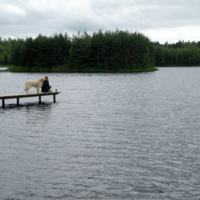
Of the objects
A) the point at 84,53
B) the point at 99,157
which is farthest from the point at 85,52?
the point at 99,157

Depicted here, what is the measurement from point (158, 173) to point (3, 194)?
5195 mm

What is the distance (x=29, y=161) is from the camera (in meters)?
11.1

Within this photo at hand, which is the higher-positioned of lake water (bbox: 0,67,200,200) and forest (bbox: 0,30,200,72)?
forest (bbox: 0,30,200,72)

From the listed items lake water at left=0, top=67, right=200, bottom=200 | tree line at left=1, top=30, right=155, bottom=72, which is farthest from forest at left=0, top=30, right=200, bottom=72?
lake water at left=0, top=67, right=200, bottom=200

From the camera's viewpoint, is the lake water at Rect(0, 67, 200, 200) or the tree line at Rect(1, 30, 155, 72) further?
the tree line at Rect(1, 30, 155, 72)

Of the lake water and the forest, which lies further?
the forest

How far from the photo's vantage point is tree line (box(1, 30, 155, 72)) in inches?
4092

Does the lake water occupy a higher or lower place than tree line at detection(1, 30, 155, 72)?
lower

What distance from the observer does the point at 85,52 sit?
104 metres

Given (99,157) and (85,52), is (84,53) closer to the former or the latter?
(85,52)

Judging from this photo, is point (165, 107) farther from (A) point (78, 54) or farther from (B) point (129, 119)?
(A) point (78, 54)

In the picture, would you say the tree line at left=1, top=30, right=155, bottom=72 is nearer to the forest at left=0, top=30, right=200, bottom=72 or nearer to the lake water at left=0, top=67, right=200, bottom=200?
the forest at left=0, top=30, right=200, bottom=72

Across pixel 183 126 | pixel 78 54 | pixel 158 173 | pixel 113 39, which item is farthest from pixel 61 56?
pixel 158 173

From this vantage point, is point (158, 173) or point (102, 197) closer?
point (102, 197)
